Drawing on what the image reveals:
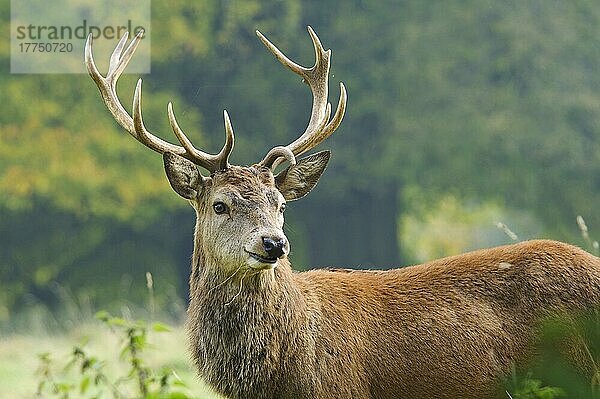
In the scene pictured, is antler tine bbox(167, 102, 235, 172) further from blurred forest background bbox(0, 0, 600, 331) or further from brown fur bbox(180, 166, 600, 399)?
blurred forest background bbox(0, 0, 600, 331)

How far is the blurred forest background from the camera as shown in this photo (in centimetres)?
2450

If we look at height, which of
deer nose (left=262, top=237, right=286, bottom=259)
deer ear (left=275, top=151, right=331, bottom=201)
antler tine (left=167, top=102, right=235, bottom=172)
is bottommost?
deer nose (left=262, top=237, right=286, bottom=259)

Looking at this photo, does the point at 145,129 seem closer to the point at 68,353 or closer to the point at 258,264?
the point at 258,264

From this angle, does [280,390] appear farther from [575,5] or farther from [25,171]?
[575,5]

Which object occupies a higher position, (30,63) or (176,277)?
(30,63)

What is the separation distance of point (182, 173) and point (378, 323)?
110 centimetres

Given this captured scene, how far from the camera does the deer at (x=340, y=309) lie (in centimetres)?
522

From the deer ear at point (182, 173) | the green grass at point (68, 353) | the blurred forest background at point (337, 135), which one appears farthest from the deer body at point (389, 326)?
the blurred forest background at point (337, 135)

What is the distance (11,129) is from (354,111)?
6945 millimetres

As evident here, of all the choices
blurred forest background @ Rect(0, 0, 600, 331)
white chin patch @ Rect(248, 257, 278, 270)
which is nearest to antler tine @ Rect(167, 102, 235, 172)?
white chin patch @ Rect(248, 257, 278, 270)

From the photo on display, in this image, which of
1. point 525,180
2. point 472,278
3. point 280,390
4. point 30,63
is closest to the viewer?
point 280,390

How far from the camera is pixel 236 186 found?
5336mm

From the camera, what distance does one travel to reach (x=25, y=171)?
24.4m

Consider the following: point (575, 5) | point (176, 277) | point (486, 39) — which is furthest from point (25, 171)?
point (575, 5)
